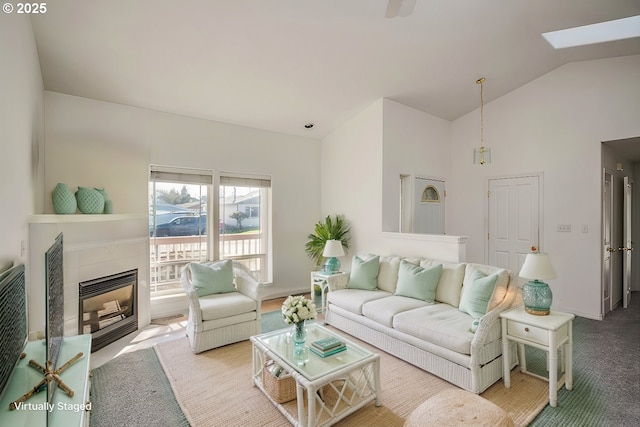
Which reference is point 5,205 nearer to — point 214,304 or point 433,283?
point 214,304

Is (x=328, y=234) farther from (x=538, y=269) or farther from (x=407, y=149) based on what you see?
(x=538, y=269)

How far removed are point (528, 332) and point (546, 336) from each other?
0.12 m

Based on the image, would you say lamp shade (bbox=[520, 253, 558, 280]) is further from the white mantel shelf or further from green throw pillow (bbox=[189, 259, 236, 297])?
the white mantel shelf

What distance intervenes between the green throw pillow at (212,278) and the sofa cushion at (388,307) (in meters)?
1.64

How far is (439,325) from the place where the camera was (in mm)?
2619

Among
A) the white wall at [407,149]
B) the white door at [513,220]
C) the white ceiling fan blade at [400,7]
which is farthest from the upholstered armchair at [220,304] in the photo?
the white door at [513,220]

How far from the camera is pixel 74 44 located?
272 centimetres

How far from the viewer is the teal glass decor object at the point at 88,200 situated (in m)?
3.16

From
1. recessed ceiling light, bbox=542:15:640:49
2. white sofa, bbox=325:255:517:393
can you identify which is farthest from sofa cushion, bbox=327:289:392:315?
recessed ceiling light, bbox=542:15:640:49

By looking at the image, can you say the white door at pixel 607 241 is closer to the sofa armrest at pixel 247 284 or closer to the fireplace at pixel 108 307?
the sofa armrest at pixel 247 284

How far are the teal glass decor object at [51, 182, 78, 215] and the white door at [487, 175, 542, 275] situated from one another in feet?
18.4

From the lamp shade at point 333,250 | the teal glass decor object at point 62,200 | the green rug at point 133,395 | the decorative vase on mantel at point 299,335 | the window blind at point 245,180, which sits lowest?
the green rug at point 133,395

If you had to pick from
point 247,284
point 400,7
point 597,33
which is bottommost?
point 247,284

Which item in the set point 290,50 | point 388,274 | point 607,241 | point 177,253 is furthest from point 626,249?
point 177,253
